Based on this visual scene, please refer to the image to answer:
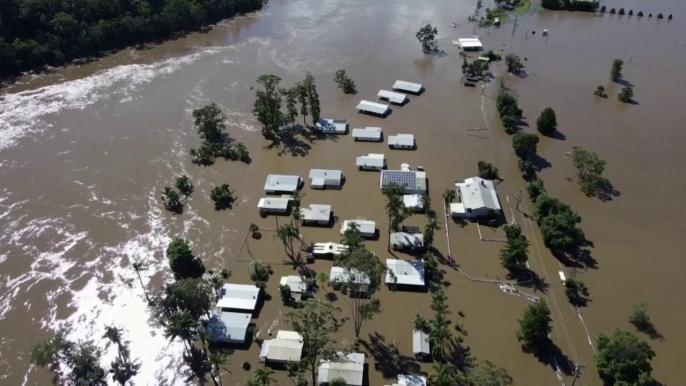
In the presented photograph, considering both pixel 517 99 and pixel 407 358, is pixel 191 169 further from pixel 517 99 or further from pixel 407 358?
pixel 517 99

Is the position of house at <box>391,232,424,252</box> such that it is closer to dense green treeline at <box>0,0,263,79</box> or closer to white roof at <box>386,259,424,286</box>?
white roof at <box>386,259,424,286</box>

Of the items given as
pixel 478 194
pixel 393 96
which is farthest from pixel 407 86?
pixel 478 194

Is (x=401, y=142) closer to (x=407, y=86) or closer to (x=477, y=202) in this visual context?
(x=477, y=202)

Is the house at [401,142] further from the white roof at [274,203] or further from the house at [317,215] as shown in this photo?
the white roof at [274,203]

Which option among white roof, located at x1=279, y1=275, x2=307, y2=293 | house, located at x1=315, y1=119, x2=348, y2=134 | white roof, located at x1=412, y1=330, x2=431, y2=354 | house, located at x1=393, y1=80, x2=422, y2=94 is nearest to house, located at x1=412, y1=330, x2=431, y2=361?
white roof, located at x1=412, y1=330, x2=431, y2=354

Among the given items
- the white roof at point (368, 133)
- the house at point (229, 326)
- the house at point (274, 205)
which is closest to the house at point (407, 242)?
the house at point (274, 205)

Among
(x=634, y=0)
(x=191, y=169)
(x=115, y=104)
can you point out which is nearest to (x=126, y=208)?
(x=191, y=169)
